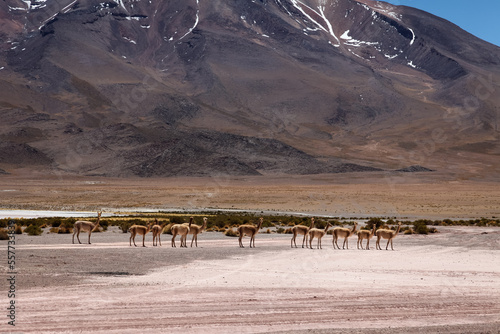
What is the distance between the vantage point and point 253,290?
14117mm

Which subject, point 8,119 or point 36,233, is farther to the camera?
point 8,119

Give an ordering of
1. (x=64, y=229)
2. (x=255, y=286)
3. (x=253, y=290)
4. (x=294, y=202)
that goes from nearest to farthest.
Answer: (x=253, y=290) < (x=255, y=286) < (x=64, y=229) < (x=294, y=202)

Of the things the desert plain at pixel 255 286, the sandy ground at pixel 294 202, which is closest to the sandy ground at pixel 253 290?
the desert plain at pixel 255 286

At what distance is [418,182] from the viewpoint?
116 meters

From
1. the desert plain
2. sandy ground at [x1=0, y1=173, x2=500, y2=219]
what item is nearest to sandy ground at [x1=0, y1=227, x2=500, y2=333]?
the desert plain

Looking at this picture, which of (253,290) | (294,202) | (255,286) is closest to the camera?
(253,290)

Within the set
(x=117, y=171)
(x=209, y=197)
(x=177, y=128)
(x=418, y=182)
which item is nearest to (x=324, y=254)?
(x=209, y=197)

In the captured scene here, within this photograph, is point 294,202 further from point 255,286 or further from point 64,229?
point 255,286

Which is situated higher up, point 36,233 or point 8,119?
point 8,119

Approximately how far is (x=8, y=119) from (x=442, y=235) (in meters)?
163

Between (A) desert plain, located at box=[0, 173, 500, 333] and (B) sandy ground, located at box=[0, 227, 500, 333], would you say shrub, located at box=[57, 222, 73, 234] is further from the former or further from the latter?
(B) sandy ground, located at box=[0, 227, 500, 333]

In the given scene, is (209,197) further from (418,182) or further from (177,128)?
(177,128)

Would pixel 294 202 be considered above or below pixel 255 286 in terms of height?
above

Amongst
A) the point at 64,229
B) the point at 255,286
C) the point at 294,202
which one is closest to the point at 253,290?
the point at 255,286
